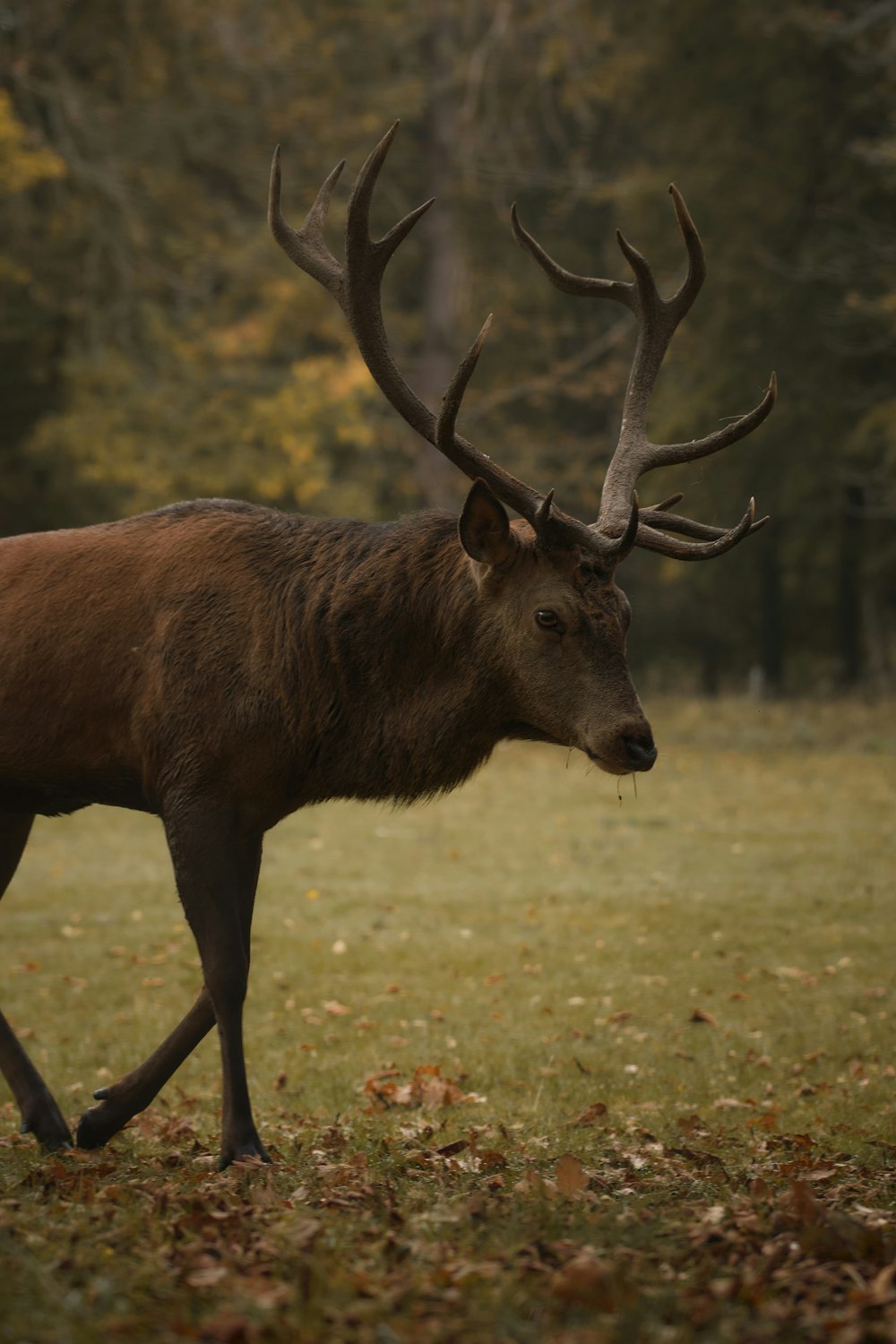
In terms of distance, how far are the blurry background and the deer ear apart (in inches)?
661

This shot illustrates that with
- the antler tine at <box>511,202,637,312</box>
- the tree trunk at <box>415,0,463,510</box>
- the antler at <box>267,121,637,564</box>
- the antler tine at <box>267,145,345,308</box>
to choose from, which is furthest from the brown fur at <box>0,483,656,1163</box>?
the tree trunk at <box>415,0,463,510</box>

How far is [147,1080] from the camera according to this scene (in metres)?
6.22

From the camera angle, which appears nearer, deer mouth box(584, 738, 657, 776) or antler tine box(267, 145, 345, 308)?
deer mouth box(584, 738, 657, 776)

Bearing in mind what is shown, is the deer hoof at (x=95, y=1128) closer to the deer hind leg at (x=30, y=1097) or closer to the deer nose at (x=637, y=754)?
the deer hind leg at (x=30, y=1097)

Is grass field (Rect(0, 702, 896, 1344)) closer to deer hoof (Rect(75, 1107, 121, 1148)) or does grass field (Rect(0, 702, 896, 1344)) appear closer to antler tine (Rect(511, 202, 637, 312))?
deer hoof (Rect(75, 1107, 121, 1148))

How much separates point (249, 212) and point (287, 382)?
553cm

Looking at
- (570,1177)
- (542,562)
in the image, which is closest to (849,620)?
(542,562)

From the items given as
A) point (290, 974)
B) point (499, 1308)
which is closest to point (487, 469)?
point (499, 1308)

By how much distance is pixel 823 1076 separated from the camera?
8391 mm

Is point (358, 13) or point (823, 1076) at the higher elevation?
point (358, 13)

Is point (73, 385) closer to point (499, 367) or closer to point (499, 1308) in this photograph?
point (499, 367)

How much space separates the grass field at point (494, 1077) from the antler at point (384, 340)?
2.46m

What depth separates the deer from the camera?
19.9 feet

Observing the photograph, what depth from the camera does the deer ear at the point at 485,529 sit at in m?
6.03
